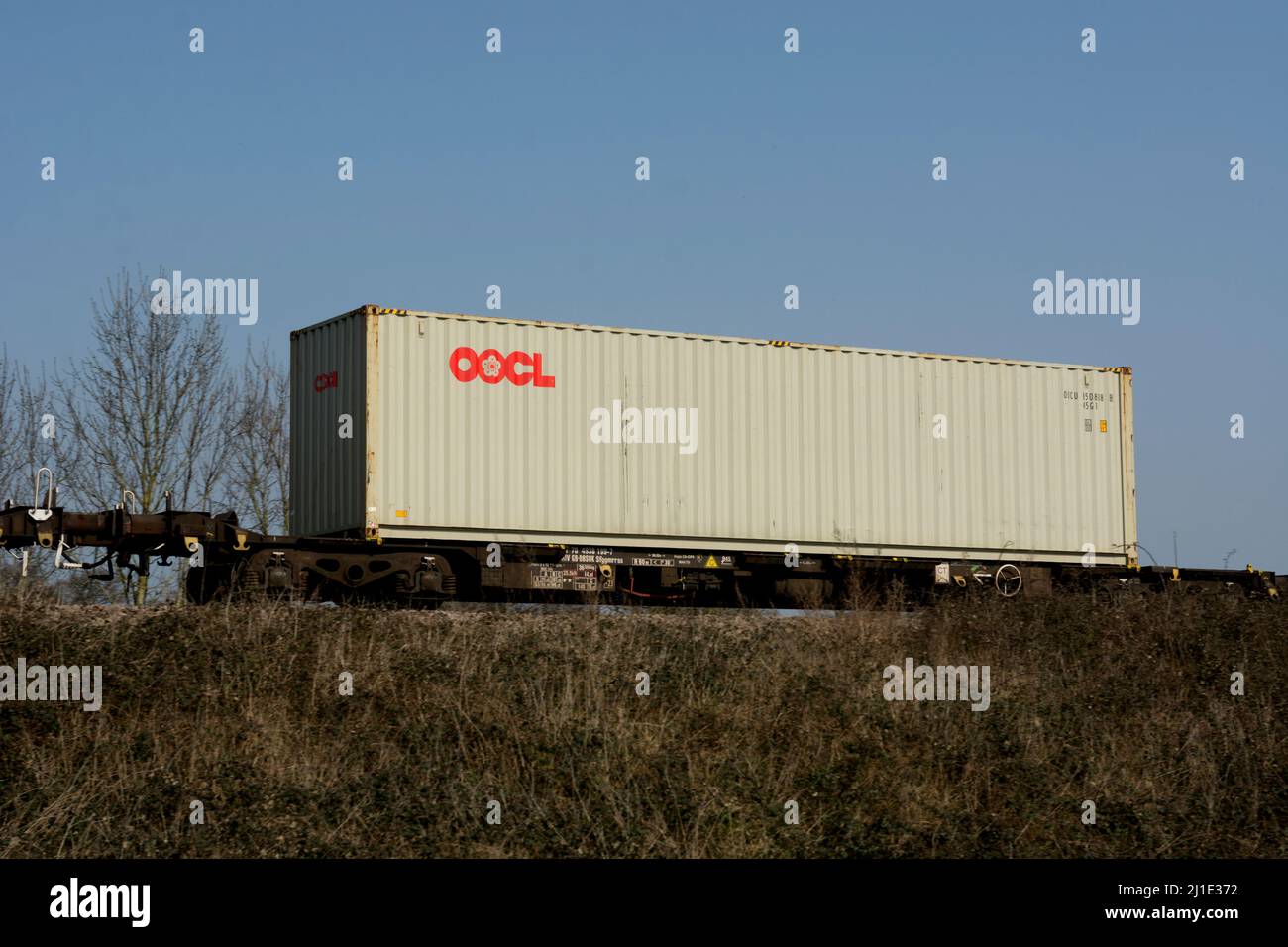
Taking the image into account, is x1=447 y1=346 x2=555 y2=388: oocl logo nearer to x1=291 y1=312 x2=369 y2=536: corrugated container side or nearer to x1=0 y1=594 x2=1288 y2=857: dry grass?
x1=291 y1=312 x2=369 y2=536: corrugated container side

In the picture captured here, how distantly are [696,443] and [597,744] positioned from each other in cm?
694

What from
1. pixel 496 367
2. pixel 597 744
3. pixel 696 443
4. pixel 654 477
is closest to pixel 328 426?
pixel 496 367

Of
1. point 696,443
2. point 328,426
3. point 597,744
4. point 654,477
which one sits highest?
point 328,426

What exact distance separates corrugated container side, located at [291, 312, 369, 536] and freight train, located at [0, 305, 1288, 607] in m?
0.04

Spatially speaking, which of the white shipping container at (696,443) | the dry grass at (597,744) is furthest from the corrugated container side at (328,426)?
the dry grass at (597,744)

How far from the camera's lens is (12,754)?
1053 cm

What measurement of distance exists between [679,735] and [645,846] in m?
2.03

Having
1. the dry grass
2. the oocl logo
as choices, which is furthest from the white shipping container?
the dry grass

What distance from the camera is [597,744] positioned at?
11.1 m

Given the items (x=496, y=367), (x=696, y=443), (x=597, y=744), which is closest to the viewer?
(x=597, y=744)

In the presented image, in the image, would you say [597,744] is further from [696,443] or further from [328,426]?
[328,426]

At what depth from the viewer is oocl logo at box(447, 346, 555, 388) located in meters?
16.6

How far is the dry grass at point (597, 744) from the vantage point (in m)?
9.91
